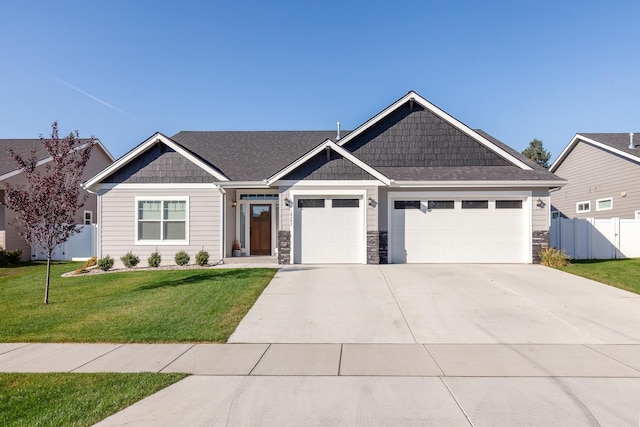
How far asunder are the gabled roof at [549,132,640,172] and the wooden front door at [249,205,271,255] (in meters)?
18.0

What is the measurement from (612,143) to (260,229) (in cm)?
1950

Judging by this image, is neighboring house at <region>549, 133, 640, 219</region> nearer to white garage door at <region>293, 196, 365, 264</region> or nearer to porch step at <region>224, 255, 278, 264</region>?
white garage door at <region>293, 196, 365, 264</region>

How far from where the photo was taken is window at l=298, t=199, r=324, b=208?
1330 centimetres

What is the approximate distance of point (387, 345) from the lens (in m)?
5.84

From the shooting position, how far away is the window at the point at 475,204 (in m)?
13.6

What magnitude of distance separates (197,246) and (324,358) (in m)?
10.1

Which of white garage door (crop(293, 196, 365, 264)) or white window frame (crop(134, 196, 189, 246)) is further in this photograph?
white window frame (crop(134, 196, 189, 246))

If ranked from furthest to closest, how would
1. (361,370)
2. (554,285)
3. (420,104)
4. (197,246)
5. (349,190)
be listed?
(420,104), (197,246), (349,190), (554,285), (361,370)

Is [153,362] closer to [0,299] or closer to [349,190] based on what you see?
[0,299]

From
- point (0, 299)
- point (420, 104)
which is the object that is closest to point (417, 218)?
point (420, 104)

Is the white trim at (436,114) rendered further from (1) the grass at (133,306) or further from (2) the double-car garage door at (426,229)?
(1) the grass at (133,306)

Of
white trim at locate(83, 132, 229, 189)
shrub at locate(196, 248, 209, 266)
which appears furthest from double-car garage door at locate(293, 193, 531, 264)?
white trim at locate(83, 132, 229, 189)

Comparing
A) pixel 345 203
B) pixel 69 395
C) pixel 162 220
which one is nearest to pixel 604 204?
pixel 345 203

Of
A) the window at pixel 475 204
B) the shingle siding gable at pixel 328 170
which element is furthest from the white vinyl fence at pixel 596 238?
the shingle siding gable at pixel 328 170
